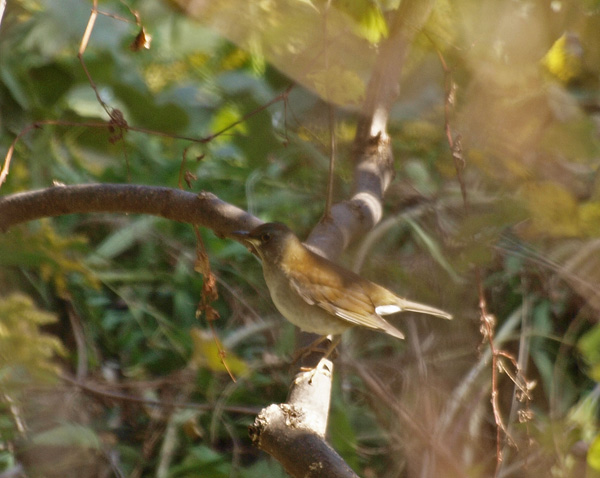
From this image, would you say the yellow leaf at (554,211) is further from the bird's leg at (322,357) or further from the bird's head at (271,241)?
the bird's head at (271,241)

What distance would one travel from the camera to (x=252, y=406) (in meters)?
3.89

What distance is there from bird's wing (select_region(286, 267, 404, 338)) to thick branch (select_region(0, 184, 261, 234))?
0.50m

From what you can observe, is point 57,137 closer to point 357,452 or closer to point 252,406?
point 252,406

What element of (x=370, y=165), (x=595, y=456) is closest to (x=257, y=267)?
(x=370, y=165)

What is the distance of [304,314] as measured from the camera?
2752mm

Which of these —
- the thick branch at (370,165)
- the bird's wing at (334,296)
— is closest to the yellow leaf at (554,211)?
the thick branch at (370,165)

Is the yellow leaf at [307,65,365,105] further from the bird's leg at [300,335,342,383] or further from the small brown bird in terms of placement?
the bird's leg at [300,335,342,383]

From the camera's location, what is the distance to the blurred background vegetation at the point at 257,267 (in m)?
Result: 2.60

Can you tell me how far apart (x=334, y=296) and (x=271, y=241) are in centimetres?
35

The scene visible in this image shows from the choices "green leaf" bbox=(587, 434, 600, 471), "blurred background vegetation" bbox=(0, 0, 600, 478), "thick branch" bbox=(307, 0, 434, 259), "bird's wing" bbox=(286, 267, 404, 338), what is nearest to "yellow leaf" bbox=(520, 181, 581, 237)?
"blurred background vegetation" bbox=(0, 0, 600, 478)

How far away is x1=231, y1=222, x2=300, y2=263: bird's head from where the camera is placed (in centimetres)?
277

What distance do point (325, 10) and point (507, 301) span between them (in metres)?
2.80

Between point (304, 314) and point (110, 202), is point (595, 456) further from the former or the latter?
point (110, 202)

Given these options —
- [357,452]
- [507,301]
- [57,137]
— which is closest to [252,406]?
[357,452]
